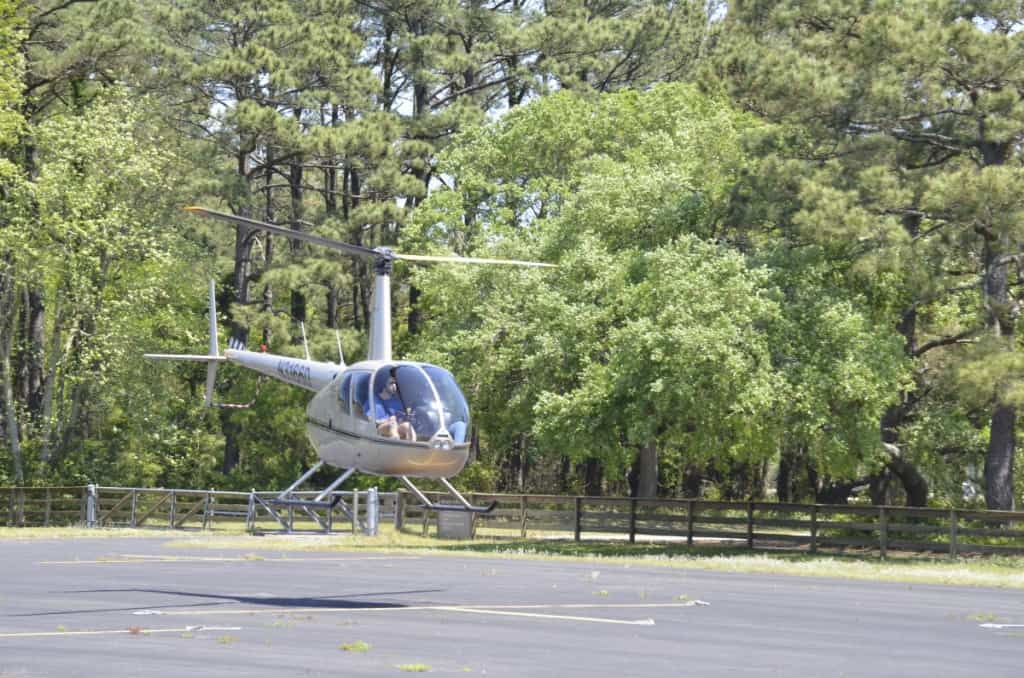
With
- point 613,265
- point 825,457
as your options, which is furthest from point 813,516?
point 613,265

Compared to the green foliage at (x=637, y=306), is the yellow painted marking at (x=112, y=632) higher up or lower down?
lower down

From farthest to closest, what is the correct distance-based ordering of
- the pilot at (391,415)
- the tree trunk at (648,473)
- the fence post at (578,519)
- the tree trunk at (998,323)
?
1. the tree trunk at (648,473)
2. the fence post at (578,519)
3. the tree trunk at (998,323)
4. the pilot at (391,415)

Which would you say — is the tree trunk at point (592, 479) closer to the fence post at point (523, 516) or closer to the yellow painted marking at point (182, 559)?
the fence post at point (523, 516)

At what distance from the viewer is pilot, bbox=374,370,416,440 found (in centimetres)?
2000

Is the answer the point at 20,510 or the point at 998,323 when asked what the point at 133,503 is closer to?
the point at 20,510

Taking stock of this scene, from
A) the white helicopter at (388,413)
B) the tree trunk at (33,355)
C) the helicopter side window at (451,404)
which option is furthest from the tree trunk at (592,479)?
the helicopter side window at (451,404)

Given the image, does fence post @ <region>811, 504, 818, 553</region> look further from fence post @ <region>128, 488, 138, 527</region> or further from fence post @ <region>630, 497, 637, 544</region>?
fence post @ <region>128, 488, 138, 527</region>

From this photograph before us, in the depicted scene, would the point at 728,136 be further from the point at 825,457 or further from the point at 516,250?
the point at 825,457

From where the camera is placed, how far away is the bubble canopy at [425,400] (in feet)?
65.3

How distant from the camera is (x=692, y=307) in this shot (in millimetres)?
35719

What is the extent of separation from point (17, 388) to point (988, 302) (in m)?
35.8

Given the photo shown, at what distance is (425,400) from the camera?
20000 mm

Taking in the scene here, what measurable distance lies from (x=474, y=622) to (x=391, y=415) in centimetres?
318

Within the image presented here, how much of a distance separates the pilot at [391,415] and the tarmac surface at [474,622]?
2.37m
